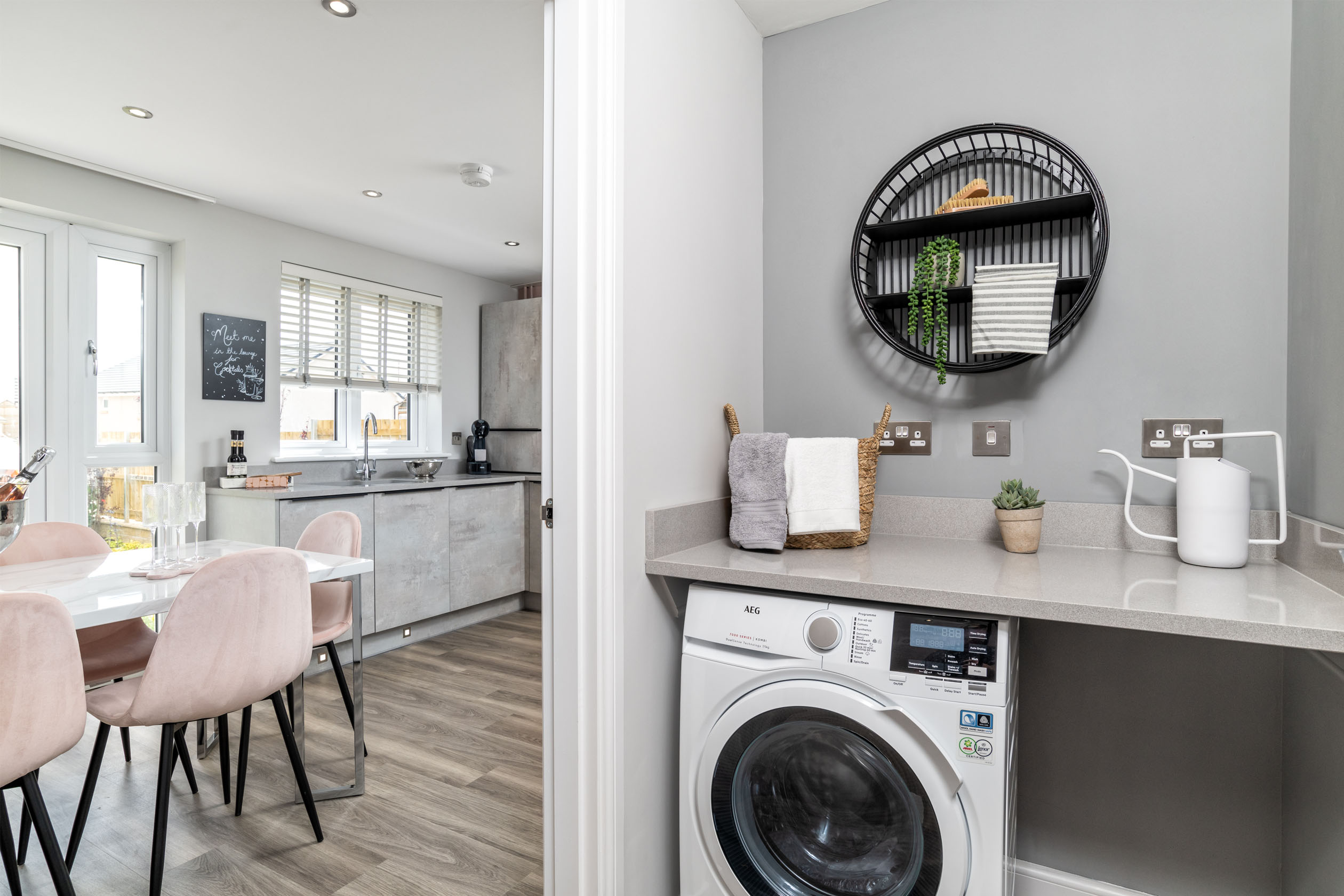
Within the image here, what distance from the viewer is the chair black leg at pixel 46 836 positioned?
1380 millimetres

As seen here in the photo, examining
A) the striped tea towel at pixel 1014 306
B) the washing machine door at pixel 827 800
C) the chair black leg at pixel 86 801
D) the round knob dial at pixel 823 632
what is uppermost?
the striped tea towel at pixel 1014 306

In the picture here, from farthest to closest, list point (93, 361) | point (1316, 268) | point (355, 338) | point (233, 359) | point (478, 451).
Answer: point (478, 451), point (355, 338), point (233, 359), point (93, 361), point (1316, 268)

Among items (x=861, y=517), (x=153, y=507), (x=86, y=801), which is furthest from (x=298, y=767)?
(x=861, y=517)

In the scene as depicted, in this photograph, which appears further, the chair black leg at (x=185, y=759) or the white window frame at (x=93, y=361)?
the white window frame at (x=93, y=361)

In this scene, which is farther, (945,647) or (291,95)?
(291,95)

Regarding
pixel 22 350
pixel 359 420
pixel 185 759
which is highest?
pixel 22 350

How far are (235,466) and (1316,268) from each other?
13.6ft

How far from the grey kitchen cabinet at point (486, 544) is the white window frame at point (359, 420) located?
0.82m

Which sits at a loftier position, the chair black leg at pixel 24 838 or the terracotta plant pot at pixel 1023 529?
the terracotta plant pot at pixel 1023 529

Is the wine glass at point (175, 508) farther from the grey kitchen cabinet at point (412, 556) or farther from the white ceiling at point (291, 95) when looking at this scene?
the grey kitchen cabinet at point (412, 556)

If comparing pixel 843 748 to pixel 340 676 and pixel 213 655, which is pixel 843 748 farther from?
pixel 340 676

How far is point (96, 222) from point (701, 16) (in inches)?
123

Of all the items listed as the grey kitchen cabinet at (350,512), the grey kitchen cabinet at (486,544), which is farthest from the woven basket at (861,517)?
the grey kitchen cabinet at (486,544)

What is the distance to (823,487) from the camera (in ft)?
5.39
